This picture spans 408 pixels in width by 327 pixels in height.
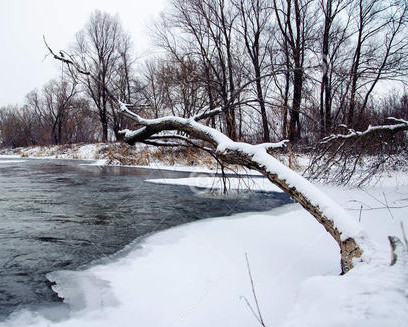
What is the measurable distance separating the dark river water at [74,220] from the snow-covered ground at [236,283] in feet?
0.79

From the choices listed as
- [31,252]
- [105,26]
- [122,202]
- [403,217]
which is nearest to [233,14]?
[122,202]

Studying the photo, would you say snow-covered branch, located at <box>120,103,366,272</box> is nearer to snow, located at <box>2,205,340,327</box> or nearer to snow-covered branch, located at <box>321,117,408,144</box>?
snow, located at <box>2,205,340,327</box>

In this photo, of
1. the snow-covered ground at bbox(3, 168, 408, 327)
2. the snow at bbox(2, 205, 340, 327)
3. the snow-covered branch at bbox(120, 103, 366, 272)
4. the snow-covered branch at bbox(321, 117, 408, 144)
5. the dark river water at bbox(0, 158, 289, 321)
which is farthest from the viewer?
the snow-covered branch at bbox(321, 117, 408, 144)

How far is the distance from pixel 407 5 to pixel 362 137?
4761 millimetres

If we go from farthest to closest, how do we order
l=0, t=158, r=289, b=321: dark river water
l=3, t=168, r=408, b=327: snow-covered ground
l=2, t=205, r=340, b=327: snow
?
l=0, t=158, r=289, b=321: dark river water < l=2, t=205, r=340, b=327: snow < l=3, t=168, r=408, b=327: snow-covered ground

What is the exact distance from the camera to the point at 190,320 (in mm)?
1669

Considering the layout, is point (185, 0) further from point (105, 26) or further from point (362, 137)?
point (105, 26)

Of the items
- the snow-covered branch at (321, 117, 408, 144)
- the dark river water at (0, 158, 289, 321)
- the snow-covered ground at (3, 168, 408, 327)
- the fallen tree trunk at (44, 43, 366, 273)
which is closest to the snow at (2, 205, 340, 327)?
the snow-covered ground at (3, 168, 408, 327)

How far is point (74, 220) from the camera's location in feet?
13.3

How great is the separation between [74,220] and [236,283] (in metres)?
2.98

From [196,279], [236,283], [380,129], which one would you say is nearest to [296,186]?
[236,283]

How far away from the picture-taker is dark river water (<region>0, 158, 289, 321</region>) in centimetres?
233

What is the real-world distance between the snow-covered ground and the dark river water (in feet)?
0.79

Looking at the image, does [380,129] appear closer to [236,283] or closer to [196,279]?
[236,283]
